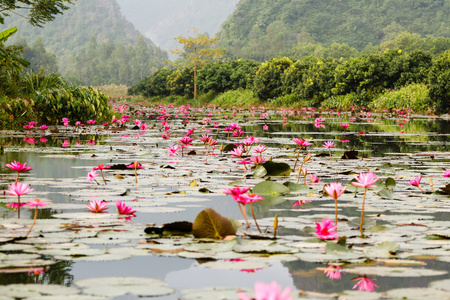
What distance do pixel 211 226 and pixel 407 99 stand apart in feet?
71.2

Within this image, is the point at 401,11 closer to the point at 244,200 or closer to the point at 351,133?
the point at 351,133

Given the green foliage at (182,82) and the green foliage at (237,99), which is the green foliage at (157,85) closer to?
the green foliage at (182,82)

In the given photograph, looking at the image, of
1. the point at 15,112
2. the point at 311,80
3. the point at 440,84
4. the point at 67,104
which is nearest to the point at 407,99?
the point at 440,84

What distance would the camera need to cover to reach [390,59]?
85.8 feet

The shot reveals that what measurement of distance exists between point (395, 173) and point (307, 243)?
308 centimetres

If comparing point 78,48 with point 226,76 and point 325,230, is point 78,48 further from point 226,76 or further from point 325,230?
point 325,230

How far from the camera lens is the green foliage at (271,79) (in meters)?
34.7

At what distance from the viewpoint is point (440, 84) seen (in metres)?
19.4

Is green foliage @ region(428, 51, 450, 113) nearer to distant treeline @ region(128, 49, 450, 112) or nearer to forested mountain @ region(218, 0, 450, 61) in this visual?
distant treeline @ region(128, 49, 450, 112)

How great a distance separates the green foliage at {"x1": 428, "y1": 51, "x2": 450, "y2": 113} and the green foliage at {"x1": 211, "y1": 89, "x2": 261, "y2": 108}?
646 inches

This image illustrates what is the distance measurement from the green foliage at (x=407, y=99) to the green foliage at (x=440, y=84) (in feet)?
1.91

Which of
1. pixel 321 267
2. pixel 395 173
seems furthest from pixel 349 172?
pixel 321 267

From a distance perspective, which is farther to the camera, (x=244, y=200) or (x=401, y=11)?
(x=401, y=11)

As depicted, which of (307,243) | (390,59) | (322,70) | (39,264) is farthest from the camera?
(322,70)
